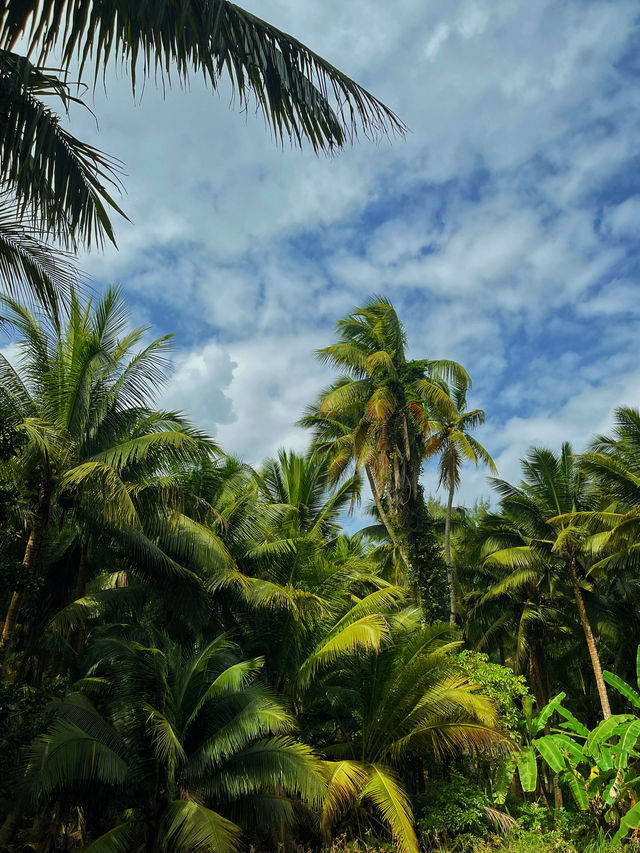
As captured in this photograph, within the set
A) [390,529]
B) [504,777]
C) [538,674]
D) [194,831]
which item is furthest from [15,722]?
[538,674]

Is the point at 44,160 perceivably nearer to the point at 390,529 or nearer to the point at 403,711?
the point at 403,711

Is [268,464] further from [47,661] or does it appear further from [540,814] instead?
[540,814]

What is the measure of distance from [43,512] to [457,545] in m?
20.6

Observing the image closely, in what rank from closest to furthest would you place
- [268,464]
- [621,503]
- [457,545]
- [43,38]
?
[43,38] < [621,503] < [268,464] < [457,545]

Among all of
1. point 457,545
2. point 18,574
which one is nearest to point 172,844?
point 18,574

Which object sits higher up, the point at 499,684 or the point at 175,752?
the point at 499,684

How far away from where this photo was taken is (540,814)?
12.0 m

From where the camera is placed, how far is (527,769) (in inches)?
466

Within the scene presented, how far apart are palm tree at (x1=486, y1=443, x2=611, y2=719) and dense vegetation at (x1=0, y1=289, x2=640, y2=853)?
27 centimetres

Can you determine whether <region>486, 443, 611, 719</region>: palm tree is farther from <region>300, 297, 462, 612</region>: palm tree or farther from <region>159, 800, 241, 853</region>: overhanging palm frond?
<region>159, 800, 241, 853</region>: overhanging palm frond

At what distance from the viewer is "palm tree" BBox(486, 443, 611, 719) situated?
1889cm

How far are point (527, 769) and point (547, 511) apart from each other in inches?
377

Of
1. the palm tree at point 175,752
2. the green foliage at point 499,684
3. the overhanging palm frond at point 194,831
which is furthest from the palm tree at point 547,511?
the overhanging palm frond at point 194,831

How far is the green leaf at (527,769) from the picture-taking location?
11586 millimetres
